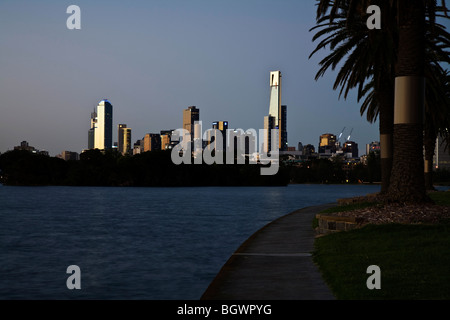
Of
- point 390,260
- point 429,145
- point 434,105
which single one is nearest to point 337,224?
point 390,260

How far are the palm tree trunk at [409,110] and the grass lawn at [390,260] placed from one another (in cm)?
351

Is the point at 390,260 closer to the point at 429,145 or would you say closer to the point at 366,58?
the point at 366,58

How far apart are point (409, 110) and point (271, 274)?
1268 centimetres

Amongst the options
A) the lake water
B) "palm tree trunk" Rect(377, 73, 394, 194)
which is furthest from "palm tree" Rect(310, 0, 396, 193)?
the lake water

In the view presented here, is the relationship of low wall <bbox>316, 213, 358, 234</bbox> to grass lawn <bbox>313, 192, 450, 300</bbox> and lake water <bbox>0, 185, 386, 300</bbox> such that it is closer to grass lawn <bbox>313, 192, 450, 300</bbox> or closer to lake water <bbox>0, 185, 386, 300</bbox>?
grass lawn <bbox>313, 192, 450, 300</bbox>

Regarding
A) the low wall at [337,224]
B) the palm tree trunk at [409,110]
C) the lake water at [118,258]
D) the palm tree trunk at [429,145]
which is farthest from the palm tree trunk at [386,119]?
the palm tree trunk at [429,145]

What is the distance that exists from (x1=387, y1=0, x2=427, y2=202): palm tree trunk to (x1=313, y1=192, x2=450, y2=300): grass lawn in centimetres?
351

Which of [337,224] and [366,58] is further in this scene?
A: [366,58]

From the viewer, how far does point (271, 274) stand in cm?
1321

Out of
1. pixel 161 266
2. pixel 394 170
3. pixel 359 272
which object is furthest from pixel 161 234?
pixel 359 272

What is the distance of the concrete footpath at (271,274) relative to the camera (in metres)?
11.1

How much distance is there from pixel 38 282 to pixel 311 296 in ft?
31.0

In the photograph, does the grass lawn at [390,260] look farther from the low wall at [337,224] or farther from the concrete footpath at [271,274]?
the low wall at [337,224]

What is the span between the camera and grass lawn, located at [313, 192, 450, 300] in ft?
36.0
